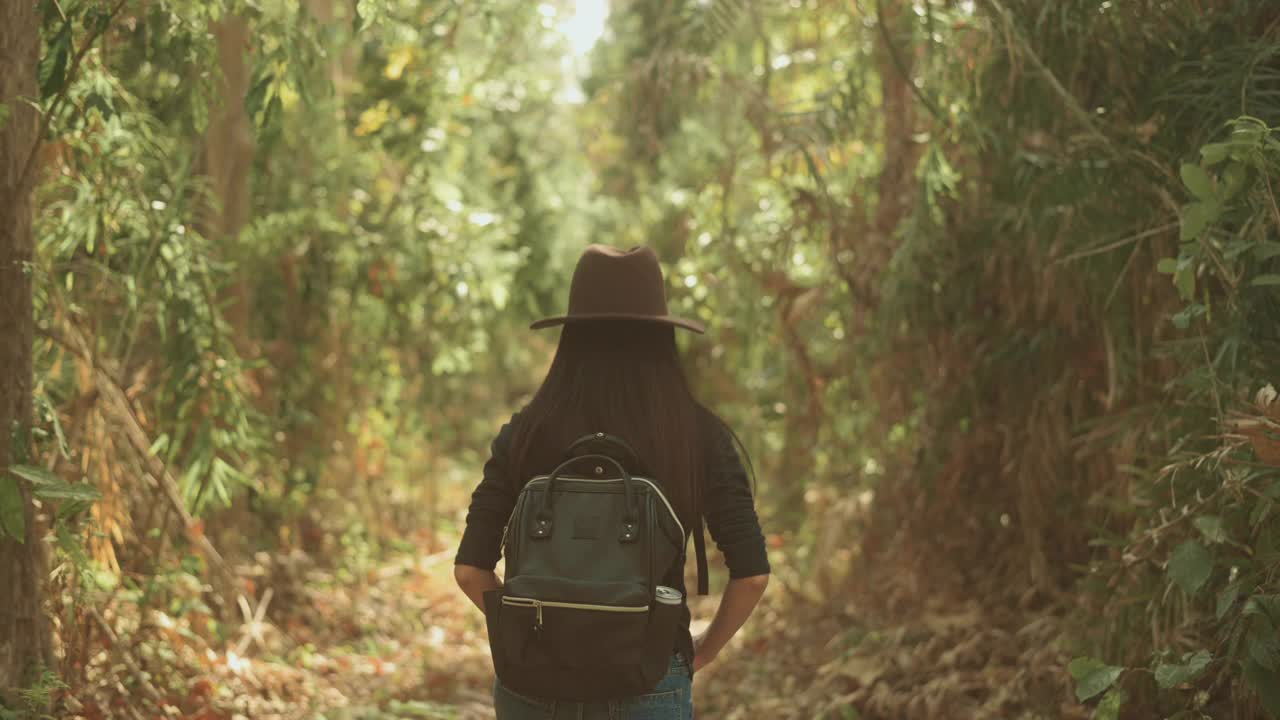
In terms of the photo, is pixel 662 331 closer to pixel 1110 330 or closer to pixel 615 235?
pixel 1110 330

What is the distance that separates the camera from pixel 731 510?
269cm

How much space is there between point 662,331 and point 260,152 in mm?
7012

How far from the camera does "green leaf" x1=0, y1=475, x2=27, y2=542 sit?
3.46 m

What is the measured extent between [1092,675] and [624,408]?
1.95 meters

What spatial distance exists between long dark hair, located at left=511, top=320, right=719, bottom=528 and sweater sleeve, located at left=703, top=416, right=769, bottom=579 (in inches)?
1.3

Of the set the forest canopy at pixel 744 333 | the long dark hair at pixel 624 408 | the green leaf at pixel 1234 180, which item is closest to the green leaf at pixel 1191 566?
the forest canopy at pixel 744 333

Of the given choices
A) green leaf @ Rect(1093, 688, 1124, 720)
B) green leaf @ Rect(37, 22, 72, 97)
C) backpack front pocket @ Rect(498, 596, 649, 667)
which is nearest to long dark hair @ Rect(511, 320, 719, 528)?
backpack front pocket @ Rect(498, 596, 649, 667)

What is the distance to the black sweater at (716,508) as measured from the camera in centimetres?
270

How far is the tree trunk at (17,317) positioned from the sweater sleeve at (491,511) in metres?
2.03

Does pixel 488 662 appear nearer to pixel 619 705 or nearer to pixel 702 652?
pixel 702 652

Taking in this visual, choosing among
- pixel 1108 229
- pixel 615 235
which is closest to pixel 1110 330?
pixel 1108 229

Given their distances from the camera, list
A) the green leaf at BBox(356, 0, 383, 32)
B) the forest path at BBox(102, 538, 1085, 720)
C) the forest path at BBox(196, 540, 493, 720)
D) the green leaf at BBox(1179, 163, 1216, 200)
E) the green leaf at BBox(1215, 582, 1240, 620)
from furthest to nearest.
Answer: the forest path at BBox(196, 540, 493, 720), the forest path at BBox(102, 538, 1085, 720), the green leaf at BBox(356, 0, 383, 32), the green leaf at BBox(1215, 582, 1240, 620), the green leaf at BBox(1179, 163, 1216, 200)

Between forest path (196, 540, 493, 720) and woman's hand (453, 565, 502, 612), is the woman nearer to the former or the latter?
woman's hand (453, 565, 502, 612)

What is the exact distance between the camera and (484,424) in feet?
54.5
